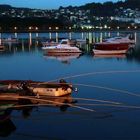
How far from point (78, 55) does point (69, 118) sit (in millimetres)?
29938

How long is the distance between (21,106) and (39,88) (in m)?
2.83

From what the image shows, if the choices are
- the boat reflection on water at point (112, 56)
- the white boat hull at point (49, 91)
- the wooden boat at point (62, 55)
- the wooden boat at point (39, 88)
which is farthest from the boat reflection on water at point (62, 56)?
the white boat hull at point (49, 91)

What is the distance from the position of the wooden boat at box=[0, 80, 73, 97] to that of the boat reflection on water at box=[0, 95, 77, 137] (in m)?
0.27

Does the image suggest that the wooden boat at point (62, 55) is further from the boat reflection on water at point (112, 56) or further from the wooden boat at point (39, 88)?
the wooden boat at point (39, 88)

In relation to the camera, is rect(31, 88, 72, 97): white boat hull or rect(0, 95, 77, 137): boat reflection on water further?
rect(31, 88, 72, 97): white boat hull

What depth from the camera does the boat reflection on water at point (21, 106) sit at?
14.6 metres

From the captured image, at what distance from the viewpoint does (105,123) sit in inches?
612

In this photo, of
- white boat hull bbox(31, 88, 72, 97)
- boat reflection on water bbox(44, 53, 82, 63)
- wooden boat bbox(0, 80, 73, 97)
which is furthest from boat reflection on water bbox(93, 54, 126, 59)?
white boat hull bbox(31, 88, 72, 97)

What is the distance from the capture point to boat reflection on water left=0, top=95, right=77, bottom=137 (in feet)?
47.8

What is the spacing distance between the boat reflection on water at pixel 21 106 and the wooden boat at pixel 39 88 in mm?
272

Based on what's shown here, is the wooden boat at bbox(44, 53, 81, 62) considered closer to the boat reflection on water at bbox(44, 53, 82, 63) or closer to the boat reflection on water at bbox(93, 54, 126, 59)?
the boat reflection on water at bbox(44, 53, 82, 63)

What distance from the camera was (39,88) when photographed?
1947cm

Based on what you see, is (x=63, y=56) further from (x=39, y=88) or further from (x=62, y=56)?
(x=39, y=88)

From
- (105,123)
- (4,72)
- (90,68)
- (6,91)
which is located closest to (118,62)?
(90,68)
